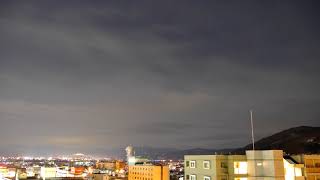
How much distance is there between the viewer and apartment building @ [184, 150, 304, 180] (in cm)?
2502

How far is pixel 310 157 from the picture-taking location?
28.4m

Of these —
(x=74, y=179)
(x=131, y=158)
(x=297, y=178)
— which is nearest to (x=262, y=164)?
(x=297, y=178)

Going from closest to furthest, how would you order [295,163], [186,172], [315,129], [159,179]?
[295,163] → [186,172] → [159,179] → [315,129]

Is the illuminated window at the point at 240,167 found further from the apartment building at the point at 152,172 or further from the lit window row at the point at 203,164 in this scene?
the apartment building at the point at 152,172

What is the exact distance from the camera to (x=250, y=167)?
2641 cm

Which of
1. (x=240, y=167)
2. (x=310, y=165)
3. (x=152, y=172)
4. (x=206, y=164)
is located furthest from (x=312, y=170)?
(x=152, y=172)

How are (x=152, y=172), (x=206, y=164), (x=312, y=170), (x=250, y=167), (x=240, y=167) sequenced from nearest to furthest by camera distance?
(x=250, y=167)
(x=240, y=167)
(x=206, y=164)
(x=312, y=170)
(x=152, y=172)

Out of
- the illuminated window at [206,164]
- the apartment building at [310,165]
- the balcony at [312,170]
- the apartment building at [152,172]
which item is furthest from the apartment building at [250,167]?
the apartment building at [152,172]

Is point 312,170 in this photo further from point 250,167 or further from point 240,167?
point 240,167

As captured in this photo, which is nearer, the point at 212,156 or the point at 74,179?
the point at 212,156

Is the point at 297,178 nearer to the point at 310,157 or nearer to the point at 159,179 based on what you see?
the point at 310,157

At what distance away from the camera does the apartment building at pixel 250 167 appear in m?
25.0

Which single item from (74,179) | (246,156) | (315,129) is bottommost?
(74,179)

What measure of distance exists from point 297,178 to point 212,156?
6.75 m
